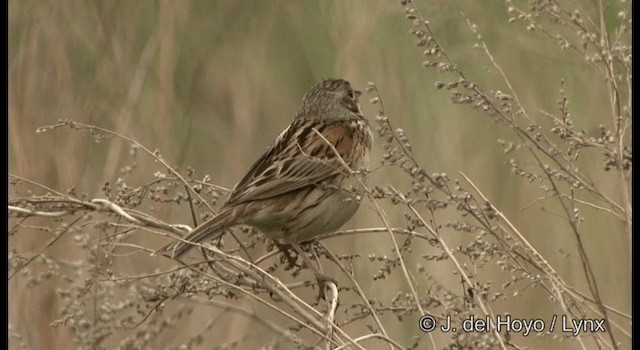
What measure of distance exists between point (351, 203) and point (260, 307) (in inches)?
36.7

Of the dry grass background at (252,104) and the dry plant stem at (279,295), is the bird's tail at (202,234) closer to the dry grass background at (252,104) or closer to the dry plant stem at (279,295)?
the dry plant stem at (279,295)

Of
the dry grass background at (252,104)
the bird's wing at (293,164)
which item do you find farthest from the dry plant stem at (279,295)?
the dry grass background at (252,104)

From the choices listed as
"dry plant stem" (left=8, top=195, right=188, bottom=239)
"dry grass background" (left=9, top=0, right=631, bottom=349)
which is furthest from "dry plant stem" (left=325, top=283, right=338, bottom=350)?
"dry grass background" (left=9, top=0, right=631, bottom=349)

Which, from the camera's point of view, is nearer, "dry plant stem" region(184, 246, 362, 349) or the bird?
"dry plant stem" region(184, 246, 362, 349)

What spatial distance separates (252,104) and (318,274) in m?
1.28

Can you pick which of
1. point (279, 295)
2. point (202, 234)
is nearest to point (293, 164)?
point (202, 234)

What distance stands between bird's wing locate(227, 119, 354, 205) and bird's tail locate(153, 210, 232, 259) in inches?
6.9

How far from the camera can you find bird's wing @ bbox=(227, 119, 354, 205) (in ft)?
13.0

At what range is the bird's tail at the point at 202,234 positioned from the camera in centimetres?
324

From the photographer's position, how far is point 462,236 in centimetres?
488

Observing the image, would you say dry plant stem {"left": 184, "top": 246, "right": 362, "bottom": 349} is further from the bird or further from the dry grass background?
the dry grass background
